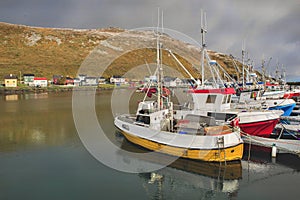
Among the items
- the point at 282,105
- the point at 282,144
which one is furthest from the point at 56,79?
the point at 282,144

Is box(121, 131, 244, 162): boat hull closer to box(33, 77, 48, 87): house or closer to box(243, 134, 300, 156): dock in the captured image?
box(243, 134, 300, 156): dock

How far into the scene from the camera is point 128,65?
428ft

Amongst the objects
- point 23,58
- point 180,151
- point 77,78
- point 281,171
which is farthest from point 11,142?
point 23,58

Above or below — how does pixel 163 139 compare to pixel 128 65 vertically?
below

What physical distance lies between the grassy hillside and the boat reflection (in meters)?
82.9

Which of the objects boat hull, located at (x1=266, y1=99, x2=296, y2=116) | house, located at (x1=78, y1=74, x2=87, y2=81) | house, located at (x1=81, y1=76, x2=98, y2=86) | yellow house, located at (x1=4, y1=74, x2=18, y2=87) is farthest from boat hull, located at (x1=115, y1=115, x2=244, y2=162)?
house, located at (x1=78, y1=74, x2=87, y2=81)

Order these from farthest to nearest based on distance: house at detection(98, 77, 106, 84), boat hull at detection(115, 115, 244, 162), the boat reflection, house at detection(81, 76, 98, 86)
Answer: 1. house at detection(98, 77, 106, 84)
2. house at detection(81, 76, 98, 86)
3. boat hull at detection(115, 115, 244, 162)
4. the boat reflection

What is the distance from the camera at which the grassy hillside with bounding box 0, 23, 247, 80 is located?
110062mm

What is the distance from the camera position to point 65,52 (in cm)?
13212

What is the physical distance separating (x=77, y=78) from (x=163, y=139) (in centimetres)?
9275

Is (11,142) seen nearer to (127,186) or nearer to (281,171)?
(127,186)

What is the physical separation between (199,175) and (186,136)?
2.11 metres

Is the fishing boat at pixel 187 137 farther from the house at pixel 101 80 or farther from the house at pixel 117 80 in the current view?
the house at pixel 101 80

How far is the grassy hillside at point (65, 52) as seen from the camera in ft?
361
